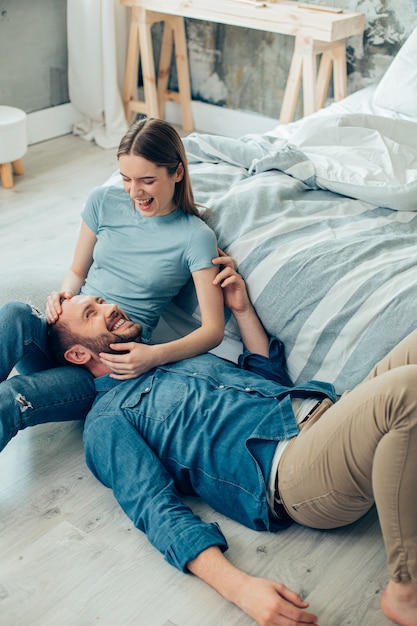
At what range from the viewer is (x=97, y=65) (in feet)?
12.6

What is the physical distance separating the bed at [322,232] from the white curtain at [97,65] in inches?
65.5

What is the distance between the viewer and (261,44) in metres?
3.79

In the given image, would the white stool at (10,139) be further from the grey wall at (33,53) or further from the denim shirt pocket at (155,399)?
the denim shirt pocket at (155,399)

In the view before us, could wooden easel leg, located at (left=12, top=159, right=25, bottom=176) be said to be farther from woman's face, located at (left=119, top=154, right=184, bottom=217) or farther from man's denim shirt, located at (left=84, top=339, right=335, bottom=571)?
man's denim shirt, located at (left=84, top=339, right=335, bottom=571)

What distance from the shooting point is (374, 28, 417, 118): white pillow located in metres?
2.97

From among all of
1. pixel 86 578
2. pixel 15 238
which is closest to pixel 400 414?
pixel 86 578

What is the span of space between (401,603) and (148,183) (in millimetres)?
1053

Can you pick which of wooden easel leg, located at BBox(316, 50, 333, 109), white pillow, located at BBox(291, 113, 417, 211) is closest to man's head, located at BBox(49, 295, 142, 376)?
white pillow, located at BBox(291, 113, 417, 211)

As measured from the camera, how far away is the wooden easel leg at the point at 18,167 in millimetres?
3566

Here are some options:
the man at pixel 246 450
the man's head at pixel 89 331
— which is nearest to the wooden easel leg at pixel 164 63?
the man at pixel 246 450

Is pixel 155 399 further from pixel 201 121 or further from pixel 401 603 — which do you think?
pixel 201 121

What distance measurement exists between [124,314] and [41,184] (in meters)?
1.85

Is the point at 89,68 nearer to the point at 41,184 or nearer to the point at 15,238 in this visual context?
the point at 41,184

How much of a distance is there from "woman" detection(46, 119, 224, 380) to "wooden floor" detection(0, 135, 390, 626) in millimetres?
305
